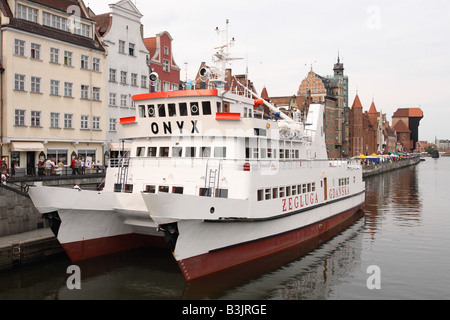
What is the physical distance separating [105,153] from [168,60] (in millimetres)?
12359

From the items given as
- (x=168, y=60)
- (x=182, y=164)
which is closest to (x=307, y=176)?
(x=182, y=164)

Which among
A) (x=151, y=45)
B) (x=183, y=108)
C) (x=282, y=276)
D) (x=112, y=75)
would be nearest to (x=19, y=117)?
(x=112, y=75)

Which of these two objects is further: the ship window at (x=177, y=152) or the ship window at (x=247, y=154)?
the ship window at (x=177, y=152)

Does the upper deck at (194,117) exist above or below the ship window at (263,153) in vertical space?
above

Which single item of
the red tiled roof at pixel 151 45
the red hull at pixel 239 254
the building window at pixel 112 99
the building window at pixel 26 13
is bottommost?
the red hull at pixel 239 254

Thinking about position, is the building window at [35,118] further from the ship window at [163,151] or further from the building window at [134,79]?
the ship window at [163,151]

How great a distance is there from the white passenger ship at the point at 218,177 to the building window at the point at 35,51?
12.9m

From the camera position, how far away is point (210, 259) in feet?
48.4

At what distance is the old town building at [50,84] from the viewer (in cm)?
2597

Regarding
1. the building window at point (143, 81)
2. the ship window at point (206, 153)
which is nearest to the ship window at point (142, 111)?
Result: the ship window at point (206, 153)

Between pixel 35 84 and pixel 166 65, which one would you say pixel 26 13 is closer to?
pixel 35 84

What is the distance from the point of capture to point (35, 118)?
2761cm
